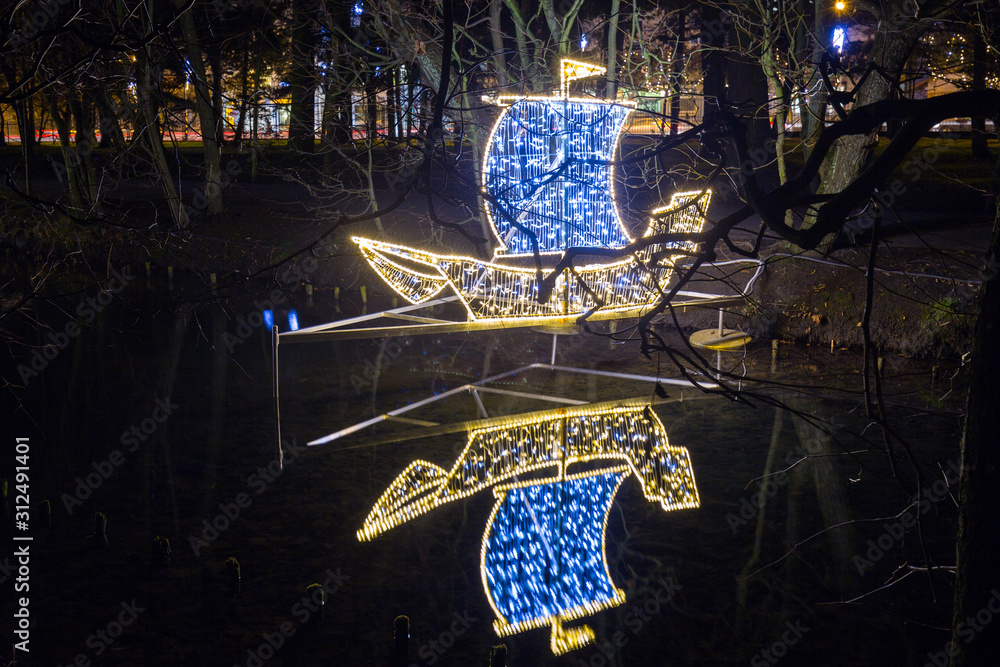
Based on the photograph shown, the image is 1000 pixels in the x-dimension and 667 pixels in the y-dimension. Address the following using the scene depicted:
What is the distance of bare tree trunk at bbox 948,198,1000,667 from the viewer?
317cm

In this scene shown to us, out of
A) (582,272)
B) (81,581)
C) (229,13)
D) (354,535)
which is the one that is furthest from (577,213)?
(229,13)

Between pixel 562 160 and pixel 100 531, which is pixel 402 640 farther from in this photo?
pixel 562 160

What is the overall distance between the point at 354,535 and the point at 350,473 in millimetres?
1193

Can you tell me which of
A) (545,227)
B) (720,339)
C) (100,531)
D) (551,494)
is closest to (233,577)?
(100,531)

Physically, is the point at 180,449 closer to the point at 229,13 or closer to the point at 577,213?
the point at 577,213

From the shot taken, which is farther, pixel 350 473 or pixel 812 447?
pixel 812 447

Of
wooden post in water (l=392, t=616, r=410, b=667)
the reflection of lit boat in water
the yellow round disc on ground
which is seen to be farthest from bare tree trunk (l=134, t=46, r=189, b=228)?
the yellow round disc on ground

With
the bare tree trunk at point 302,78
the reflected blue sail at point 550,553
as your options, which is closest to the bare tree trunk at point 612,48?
the bare tree trunk at point 302,78

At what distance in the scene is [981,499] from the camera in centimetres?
322

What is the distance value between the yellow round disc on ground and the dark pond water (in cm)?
62

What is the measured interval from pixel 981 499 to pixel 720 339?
8.59 metres

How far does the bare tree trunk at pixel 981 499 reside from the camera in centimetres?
317

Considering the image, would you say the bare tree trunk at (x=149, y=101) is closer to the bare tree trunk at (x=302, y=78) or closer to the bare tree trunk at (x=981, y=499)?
the bare tree trunk at (x=302, y=78)

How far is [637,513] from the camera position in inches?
278
